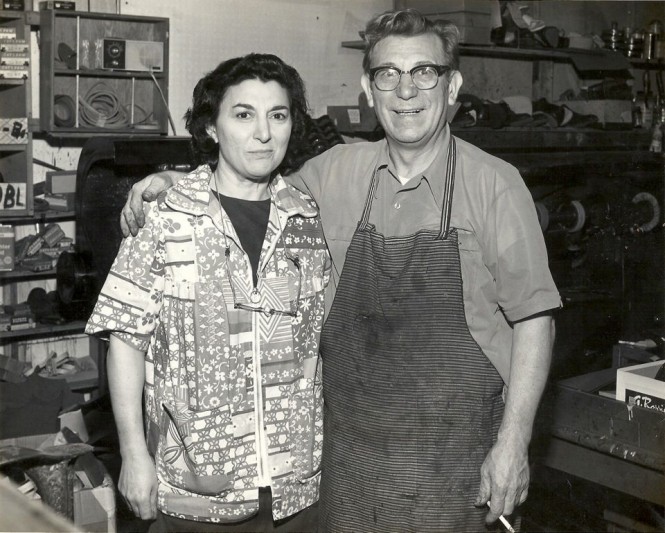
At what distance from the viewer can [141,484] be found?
6.01 ft

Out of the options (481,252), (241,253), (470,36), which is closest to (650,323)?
(470,36)

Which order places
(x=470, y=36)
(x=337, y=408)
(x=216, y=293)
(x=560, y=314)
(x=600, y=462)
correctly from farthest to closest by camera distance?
(x=470, y=36) → (x=560, y=314) → (x=600, y=462) → (x=337, y=408) → (x=216, y=293)

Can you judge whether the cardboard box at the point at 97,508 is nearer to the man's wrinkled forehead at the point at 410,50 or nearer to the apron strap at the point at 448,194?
the apron strap at the point at 448,194

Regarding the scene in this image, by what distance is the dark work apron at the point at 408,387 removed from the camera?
74.0 inches

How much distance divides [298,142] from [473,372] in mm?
731

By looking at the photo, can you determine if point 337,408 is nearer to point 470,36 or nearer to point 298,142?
point 298,142

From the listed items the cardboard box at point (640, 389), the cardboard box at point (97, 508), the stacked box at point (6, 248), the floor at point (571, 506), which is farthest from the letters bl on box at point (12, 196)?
the cardboard box at point (640, 389)

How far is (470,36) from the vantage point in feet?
16.3

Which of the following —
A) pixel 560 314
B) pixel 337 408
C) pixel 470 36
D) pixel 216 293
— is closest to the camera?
pixel 216 293

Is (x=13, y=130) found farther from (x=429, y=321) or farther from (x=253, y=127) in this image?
(x=429, y=321)

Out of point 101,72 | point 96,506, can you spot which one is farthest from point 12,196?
point 96,506

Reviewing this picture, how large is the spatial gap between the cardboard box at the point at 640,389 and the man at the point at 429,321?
85 cm

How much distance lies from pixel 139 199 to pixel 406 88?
2.19ft

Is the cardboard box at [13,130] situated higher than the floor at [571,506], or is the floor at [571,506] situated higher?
the cardboard box at [13,130]
